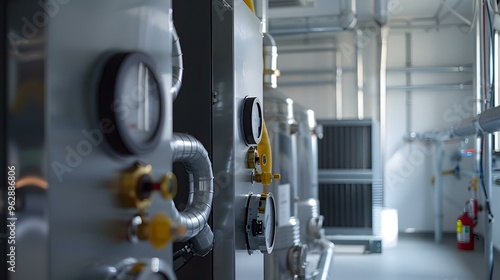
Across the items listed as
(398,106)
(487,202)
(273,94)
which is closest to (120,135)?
(273,94)

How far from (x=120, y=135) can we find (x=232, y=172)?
67 cm

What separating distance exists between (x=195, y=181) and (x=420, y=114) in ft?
15.4

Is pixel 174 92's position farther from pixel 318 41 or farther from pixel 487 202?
pixel 318 41

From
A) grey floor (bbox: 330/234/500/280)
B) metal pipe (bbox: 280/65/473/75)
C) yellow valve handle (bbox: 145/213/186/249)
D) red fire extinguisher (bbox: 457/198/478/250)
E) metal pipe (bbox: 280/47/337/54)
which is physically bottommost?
grey floor (bbox: 330/234/500/280)

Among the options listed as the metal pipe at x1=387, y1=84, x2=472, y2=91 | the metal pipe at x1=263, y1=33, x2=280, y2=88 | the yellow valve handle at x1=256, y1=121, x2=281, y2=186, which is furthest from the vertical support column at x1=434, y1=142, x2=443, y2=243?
the yellow valve handle at x1=256, y1=121, x2=281, y2=186

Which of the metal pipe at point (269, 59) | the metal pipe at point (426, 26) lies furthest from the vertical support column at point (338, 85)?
the metal pipe at point (269, 59)

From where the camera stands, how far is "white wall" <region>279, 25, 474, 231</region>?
5328 millimetres

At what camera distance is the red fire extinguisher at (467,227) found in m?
4.47

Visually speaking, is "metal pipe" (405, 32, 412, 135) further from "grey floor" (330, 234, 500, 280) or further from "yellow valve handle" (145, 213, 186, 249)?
"yellow valve handle" (145, 213, 186, 249)

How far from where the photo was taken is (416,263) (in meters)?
4.05

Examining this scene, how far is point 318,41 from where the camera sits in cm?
565

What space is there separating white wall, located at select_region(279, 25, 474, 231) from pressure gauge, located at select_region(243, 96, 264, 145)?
4.16m

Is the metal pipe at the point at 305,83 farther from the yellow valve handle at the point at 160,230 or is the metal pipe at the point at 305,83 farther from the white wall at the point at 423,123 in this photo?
the yellow valve handle at the point at 160,230

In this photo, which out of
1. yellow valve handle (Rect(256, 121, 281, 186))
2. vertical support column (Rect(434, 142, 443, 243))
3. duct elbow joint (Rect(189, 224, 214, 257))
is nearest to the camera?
duct elbow joint (Rect(189, 224, 214, 257))
